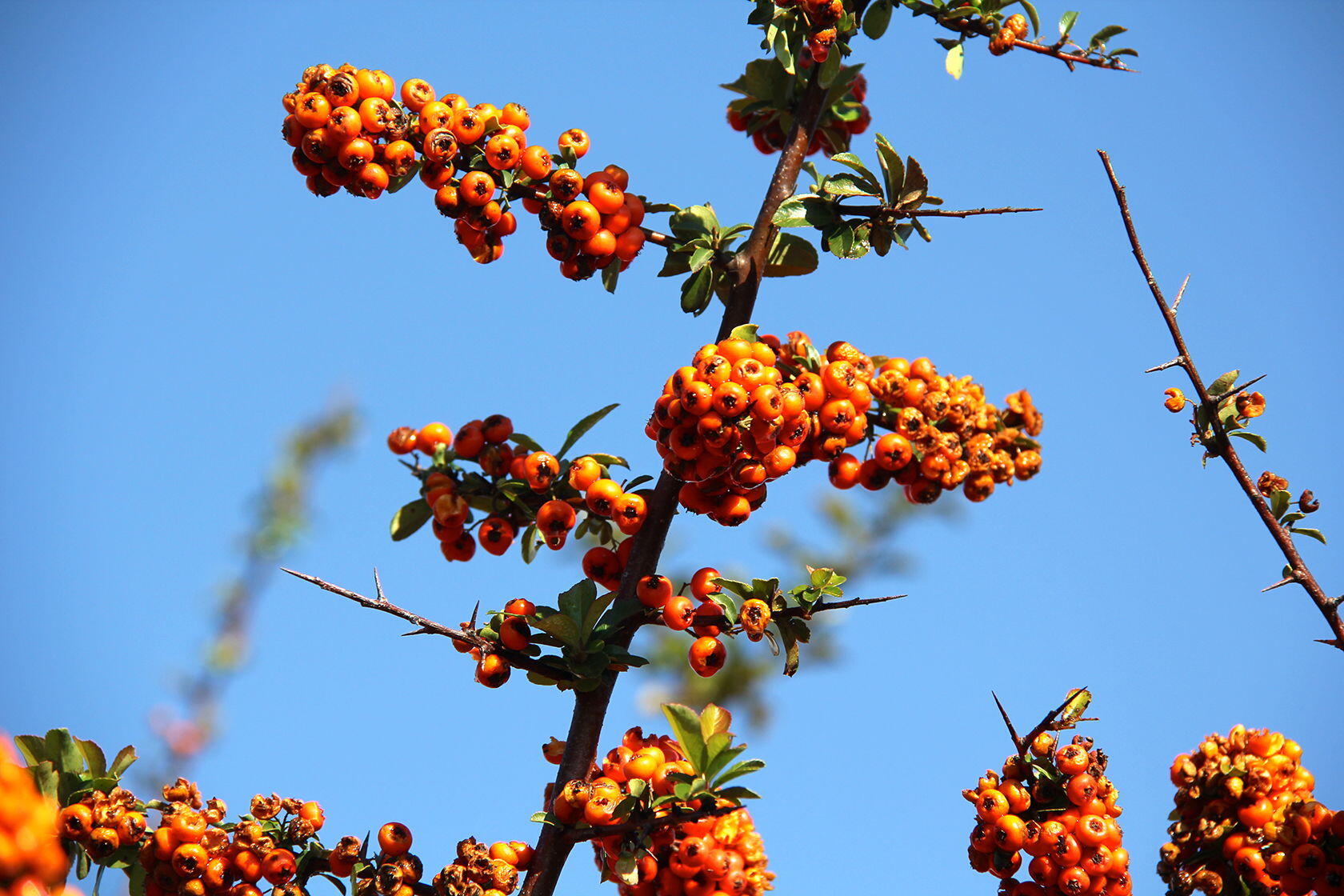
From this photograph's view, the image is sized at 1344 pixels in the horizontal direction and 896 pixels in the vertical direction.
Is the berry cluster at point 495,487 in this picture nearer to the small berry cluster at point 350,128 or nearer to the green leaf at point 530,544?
the green leaf at point 530,544

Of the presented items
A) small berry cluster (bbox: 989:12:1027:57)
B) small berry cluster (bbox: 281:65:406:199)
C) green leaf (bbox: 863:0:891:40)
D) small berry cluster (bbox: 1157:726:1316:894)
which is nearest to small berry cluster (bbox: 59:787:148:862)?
small berry cluster (bbox: 281:65:406:199)

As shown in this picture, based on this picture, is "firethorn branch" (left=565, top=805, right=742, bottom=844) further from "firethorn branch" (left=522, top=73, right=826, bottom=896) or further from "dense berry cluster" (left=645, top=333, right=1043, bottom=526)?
"dense berry cluster" (left=645, top=333, right=1043, bottom=526)

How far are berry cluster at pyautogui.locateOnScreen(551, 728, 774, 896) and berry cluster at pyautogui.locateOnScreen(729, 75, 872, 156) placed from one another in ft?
8.97

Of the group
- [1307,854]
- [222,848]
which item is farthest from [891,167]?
[222,848]

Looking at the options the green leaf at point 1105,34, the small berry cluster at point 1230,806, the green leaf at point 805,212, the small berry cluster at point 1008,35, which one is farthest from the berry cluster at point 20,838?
the green leaf at point 1105,34

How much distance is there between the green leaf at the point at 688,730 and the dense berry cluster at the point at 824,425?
618 mm

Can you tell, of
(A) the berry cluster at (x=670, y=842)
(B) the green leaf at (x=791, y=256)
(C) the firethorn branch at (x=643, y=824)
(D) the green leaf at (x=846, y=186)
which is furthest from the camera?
(B) the green leaf at (x=791, y=256)

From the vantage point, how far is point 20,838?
1.58 m

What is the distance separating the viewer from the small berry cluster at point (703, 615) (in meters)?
3.57

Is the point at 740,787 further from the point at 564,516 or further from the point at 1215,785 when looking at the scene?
the point at 1215,785

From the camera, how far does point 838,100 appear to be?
4.96 meters

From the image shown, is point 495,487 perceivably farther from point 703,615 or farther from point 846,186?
point 846,186

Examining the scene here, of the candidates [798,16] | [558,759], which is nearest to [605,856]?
[558,759]

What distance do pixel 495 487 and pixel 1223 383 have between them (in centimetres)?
265
